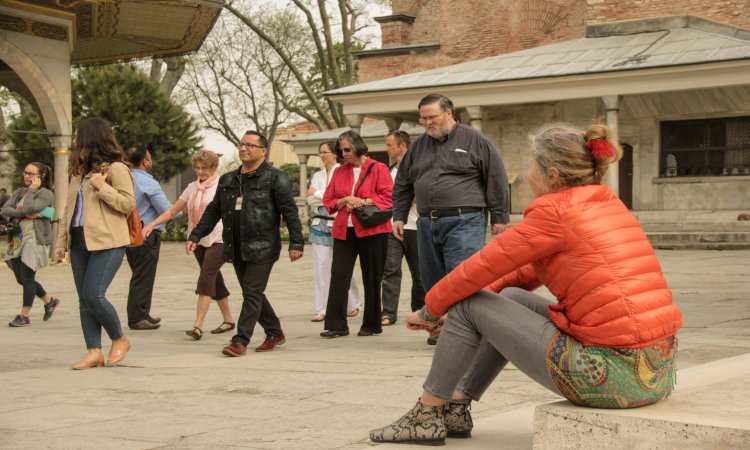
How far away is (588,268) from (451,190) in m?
3.63

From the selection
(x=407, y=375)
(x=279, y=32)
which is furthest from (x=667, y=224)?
(x=279, y=32)

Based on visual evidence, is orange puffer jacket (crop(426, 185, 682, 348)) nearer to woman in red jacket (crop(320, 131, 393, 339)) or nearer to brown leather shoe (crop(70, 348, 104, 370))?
brown leather shoe (crop(70, 348, 104, 370))

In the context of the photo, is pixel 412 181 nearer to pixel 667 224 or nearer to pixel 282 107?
pixel 667 224

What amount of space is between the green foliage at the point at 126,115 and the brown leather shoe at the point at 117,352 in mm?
27479

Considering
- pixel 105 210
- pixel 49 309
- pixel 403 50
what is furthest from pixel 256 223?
pixel 403 50

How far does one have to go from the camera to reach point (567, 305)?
4.13 meters

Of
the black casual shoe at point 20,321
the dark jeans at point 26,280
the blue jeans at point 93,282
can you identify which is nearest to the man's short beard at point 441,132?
the blue jeans at point 93,282

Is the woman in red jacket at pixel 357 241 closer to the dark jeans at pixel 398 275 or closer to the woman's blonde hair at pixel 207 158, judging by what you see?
the dark jeans at pixel 398 275

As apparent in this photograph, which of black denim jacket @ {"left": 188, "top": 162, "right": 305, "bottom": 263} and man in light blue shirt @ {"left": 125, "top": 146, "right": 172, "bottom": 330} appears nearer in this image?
black denim jacket @ {"left": 188, "top": 162, "right": 305, "bottom": 263}

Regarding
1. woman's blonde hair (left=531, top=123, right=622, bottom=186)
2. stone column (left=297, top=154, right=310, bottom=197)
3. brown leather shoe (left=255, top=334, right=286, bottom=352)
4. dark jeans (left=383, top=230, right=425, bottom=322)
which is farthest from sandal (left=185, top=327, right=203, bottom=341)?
stone column (left=297, top=154, right=310, bottom=197)

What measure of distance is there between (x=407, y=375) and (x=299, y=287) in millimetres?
8828

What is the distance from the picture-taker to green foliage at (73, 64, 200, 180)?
1371 inches

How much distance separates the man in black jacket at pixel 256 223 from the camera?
8.22 metres

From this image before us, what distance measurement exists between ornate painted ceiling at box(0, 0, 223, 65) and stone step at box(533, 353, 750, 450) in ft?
58.0
